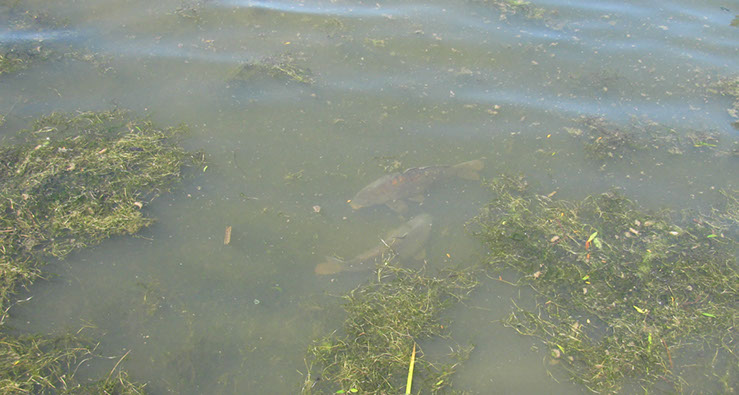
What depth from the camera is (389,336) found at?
148 inches

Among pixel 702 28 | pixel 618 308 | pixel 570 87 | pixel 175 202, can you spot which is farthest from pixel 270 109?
pixel 702 28

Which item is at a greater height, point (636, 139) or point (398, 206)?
point (636, 139)

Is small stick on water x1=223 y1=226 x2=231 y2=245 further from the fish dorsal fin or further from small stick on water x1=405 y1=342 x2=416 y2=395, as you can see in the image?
small stick on water x1=405 y1=342 x2=416 y2=395

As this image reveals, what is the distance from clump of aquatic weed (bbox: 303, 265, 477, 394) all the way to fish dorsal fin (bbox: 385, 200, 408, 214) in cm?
80

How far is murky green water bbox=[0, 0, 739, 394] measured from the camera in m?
3.84

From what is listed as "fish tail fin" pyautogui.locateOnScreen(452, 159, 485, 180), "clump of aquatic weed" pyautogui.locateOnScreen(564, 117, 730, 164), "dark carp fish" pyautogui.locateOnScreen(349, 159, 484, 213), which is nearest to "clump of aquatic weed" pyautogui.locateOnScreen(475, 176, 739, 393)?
"fish tail fin" pyautogui.locateOnScreen(452, 159, 485, 180)

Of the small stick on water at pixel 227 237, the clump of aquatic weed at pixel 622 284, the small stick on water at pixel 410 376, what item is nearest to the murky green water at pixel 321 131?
the small stick on water at pixel 227 237

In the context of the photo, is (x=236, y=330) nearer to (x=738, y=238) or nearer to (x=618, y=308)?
(x=618, y=308)

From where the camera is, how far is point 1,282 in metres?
3.76

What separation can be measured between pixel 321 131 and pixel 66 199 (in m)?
2.84

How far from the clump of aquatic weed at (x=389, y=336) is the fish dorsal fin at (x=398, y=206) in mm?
796

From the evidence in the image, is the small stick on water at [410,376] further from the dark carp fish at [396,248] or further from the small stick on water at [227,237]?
the small stick on water at [227,237]

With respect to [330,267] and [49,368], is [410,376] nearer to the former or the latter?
[330,267]

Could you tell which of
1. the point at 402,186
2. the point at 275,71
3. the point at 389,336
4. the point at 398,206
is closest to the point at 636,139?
the point at 402,186
